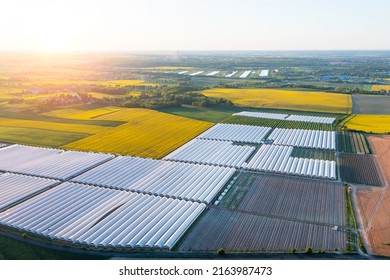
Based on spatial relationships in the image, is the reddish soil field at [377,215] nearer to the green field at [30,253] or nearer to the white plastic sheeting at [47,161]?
the green field at [30,253]

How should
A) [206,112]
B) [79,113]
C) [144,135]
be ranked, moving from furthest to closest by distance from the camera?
[206,112] < [79,113] < [144,135]

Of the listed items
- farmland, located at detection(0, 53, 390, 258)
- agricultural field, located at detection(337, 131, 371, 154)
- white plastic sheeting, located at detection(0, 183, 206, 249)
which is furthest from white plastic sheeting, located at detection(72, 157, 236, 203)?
agricultural field, located at detection(337, 131, 371, 154)

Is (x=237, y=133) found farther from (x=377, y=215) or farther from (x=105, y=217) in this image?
(x=105, y=217)

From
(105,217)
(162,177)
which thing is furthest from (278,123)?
(105,217)

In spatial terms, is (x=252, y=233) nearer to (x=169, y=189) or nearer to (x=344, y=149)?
(x=169, y=189)

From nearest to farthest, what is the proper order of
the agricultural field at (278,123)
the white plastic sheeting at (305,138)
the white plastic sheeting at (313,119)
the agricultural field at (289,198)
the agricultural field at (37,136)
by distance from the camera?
the agricultural field at (289,198), the white plastic sheeting at (305,138), the agricultural field at (37,136), the agricultural field at (278,123), the white plastic sheeting at (313,119)


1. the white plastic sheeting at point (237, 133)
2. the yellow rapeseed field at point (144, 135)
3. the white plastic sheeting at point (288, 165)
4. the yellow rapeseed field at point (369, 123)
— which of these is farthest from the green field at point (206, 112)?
the yellow rapeseed field at point (369, 123)

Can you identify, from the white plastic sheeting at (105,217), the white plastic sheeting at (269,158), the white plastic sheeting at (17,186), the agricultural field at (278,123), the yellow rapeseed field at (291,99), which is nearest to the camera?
the white plastic sheeting at (105,217)
